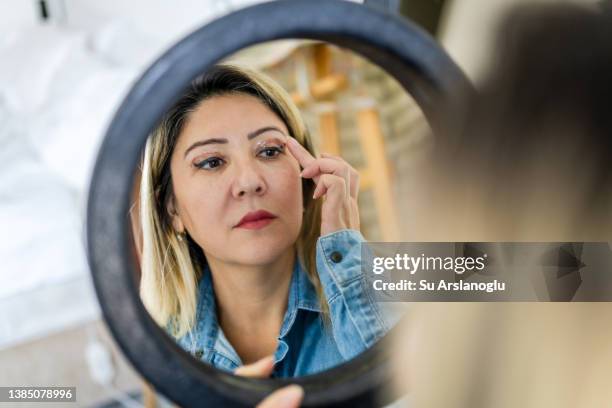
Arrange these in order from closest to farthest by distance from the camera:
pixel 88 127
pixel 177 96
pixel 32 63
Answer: pixel 177 96 < pixel 88 127 < pixel 32 63

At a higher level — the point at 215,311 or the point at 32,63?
the point at 32,63

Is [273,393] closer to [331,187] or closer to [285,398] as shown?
[285,398]

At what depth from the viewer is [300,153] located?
417 millimetres

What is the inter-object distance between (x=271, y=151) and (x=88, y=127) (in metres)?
1.03

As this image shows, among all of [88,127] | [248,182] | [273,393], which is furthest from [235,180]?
[88,127]

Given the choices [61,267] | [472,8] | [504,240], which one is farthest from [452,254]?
[61,267]

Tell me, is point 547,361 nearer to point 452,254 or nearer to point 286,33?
point 452,254

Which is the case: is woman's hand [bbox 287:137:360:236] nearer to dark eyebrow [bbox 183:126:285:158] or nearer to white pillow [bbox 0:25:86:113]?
dark eyebrow [bbox 183:126:285:158]

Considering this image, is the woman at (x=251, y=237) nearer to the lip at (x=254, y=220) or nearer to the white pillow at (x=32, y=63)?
the lip at (x=254, y=220)

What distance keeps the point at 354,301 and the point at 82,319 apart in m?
0.91

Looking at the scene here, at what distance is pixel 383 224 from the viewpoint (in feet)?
1.41

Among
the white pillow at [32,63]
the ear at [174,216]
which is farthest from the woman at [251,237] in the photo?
the white pillow at [32,63]

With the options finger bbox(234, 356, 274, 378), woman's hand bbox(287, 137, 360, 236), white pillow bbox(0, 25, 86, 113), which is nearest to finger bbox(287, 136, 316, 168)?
woman's hand bbox(287, 137, 360, 236)

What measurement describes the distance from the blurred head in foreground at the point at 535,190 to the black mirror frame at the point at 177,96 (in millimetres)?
26
